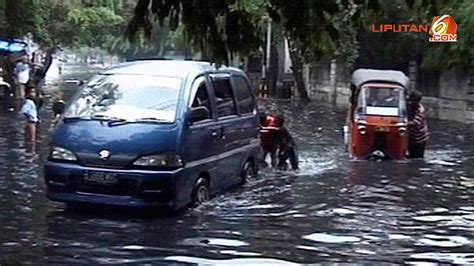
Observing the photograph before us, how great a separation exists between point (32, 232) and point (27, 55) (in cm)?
1999

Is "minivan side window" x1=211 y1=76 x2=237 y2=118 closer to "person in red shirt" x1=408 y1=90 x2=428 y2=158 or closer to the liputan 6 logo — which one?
"person in red shirt" x1=408 y1=90 x2=428 y2=158

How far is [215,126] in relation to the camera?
439 inches

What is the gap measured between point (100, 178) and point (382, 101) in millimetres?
10001

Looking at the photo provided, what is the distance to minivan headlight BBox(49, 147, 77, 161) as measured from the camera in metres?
9.97

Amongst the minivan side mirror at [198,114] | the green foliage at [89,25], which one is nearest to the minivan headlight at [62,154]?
the minivan side mirror at [198,114]

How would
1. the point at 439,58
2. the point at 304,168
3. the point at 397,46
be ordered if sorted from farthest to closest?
the point at 397,46 < the point at 439,58 < the point at 304,168

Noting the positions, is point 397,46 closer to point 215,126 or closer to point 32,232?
point 215,126

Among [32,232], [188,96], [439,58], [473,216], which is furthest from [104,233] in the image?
[439,58]

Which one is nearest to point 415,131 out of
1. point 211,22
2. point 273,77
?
point 211,22

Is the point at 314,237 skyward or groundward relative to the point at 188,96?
groundward

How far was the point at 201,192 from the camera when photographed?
1077cm

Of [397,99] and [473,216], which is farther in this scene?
[397,99]

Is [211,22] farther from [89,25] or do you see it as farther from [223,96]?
[89,25]

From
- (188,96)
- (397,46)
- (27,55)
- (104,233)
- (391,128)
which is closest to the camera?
(104,233)
